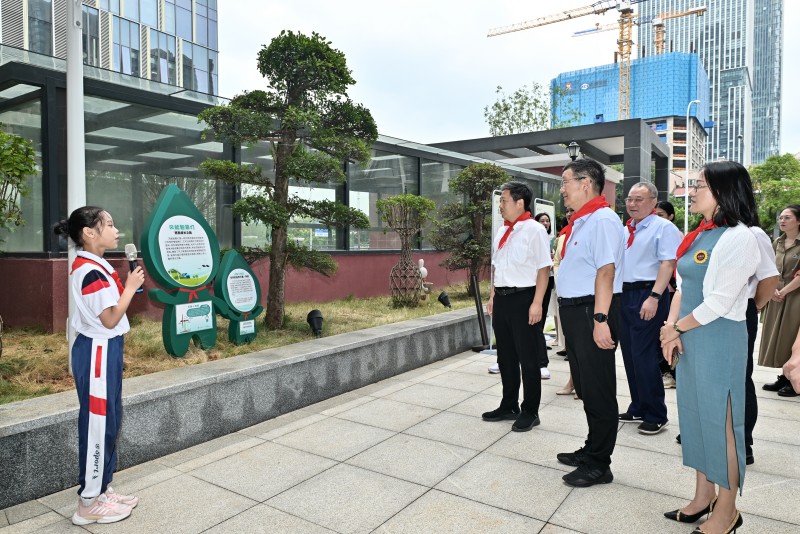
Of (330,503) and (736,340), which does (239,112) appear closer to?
(330,503)

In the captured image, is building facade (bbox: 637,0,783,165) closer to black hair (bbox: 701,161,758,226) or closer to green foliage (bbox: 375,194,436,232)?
green foliage (bbox: 375,194,436,232)

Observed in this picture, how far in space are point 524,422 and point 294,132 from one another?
166 inches

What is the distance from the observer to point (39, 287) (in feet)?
22.5

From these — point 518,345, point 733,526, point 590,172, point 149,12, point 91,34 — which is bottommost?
point 733,526

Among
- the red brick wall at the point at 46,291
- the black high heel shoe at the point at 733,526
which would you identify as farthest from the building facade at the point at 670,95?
the black high heel shoe at the point at 733,526

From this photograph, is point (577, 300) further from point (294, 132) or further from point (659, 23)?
point (659, 23)

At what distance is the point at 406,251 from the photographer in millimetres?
9609

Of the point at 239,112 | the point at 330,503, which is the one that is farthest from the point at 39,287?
the point at 330,503

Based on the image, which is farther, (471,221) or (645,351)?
(471,221)

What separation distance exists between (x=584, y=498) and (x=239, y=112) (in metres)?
5.00

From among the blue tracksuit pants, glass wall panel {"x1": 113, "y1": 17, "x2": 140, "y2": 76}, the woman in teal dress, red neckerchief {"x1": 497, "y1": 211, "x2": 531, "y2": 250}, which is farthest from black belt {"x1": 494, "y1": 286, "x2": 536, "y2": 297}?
glass wall panel {"x1": 113, "y1": 17, "x2": 140, "y2": 76}

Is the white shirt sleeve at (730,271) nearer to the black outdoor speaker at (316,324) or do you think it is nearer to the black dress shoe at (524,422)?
the black dress shoe at (524,422)

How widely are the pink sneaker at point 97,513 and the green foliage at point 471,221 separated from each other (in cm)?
821

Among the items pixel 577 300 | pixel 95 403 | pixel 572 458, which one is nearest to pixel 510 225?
pixel 577 300
